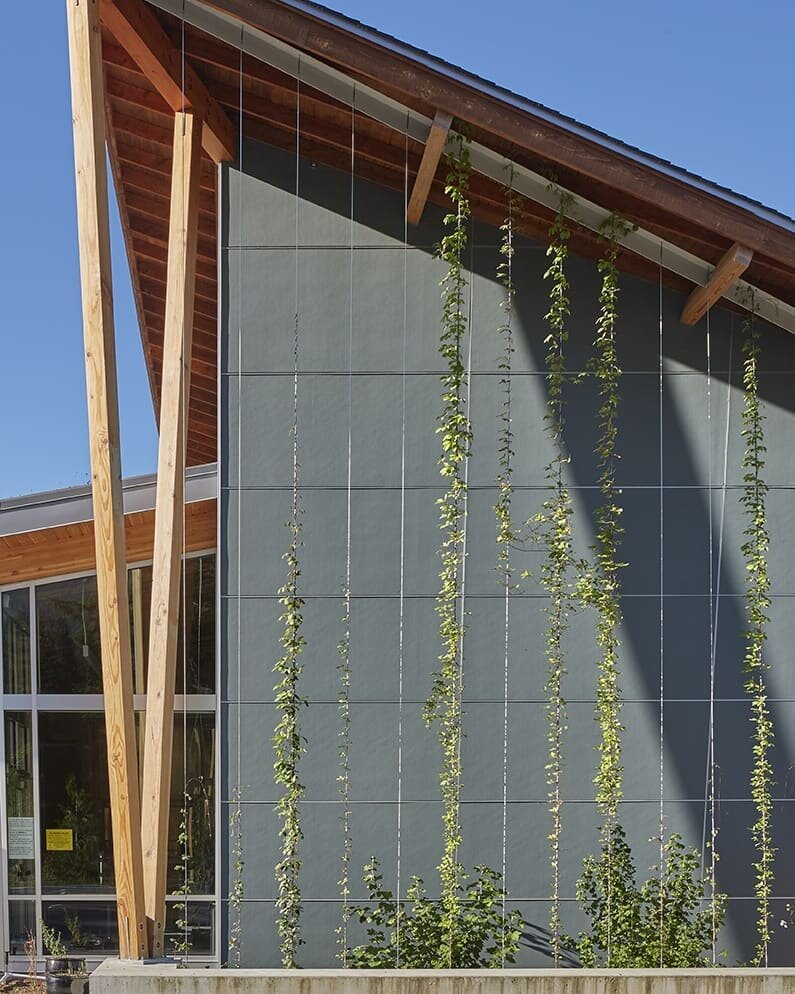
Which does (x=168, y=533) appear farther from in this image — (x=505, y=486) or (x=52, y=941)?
(x=52, y=941)

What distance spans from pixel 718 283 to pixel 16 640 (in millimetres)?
5341

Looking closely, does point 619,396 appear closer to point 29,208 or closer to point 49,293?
point 29,208

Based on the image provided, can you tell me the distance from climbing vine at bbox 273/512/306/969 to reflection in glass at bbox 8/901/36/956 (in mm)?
2177

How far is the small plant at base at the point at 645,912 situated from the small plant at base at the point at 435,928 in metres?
0.46

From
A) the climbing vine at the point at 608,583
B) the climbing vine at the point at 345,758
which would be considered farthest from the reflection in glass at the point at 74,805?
the climbing vine at the point at 608,583

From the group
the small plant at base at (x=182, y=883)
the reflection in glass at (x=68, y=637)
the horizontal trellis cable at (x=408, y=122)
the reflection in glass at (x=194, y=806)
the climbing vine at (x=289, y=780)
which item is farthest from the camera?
the reflection in glass at (x=68, y=637)

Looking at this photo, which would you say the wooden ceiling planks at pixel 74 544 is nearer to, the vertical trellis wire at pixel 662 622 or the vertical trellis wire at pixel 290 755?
the vertical trellis wire at pixel 290 755

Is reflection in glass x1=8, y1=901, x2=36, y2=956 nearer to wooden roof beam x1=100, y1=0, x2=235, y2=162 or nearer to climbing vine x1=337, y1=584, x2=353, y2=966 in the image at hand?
climbing vine x1=337, y1=584, x2=353, y2=966

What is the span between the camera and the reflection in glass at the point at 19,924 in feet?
26.4

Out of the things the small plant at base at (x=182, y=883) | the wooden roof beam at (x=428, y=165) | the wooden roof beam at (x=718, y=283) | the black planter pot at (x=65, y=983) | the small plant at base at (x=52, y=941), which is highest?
the wooden roof beam at (x=428, y=165)

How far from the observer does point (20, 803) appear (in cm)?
812

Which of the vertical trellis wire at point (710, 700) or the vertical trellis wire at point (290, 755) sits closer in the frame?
the vertical trellis wire at point (290, 755)

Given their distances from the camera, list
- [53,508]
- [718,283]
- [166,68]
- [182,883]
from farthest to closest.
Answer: [182,883]
[53,508]
[718,283]
[166,68]

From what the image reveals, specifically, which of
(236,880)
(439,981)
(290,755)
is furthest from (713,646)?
(236,880)
